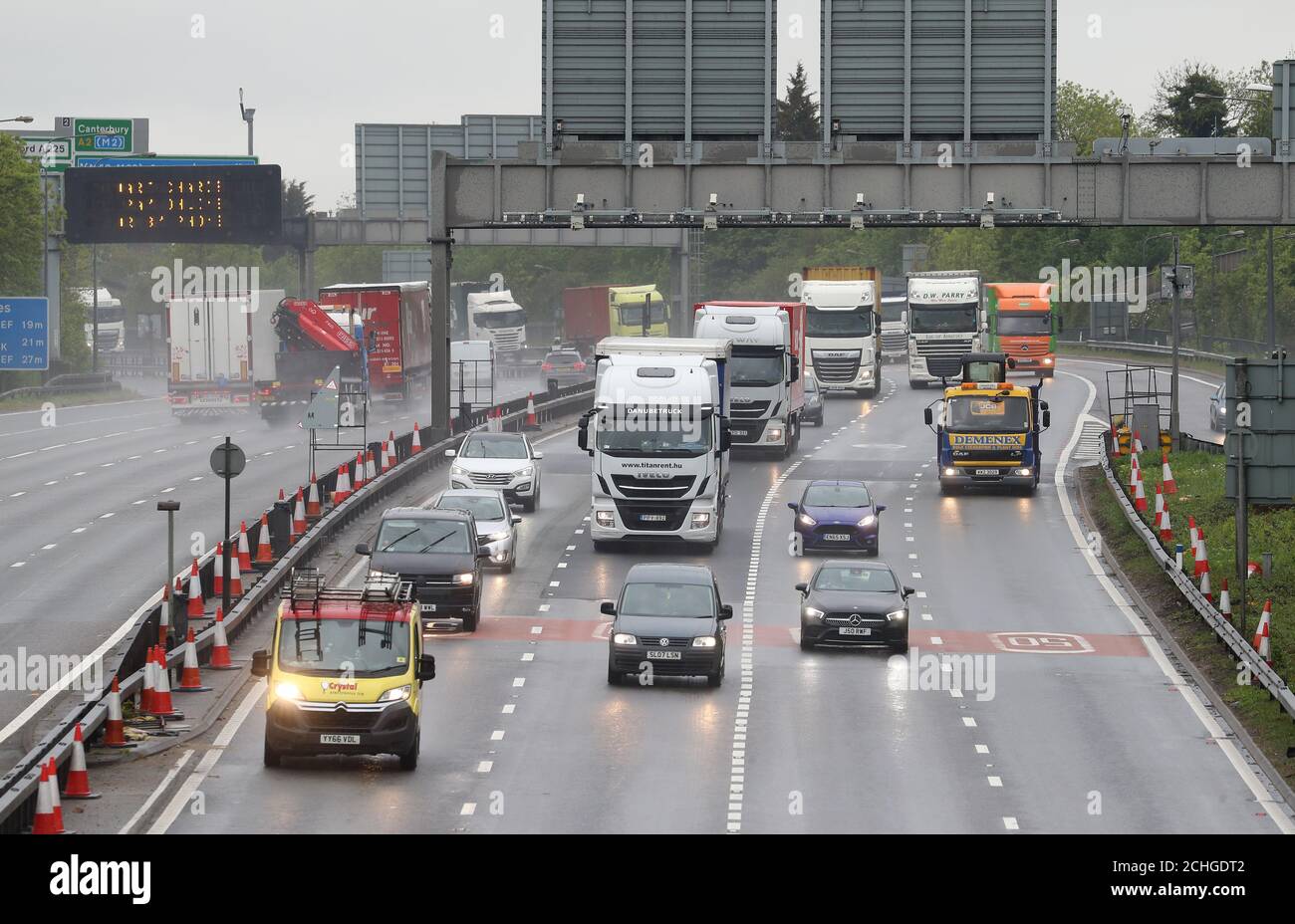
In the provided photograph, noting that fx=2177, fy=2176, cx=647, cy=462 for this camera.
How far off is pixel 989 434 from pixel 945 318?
29.2 meters

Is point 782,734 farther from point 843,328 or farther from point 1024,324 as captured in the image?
point 1024,324

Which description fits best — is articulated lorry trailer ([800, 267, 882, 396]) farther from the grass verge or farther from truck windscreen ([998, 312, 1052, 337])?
the grass verge

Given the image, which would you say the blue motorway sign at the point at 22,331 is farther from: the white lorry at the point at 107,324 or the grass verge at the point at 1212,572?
the white lorry at the point at 107,324

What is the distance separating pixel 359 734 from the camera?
24797 mm

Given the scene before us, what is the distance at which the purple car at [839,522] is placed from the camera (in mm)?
42781

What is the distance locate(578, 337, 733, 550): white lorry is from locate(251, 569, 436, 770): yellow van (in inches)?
658

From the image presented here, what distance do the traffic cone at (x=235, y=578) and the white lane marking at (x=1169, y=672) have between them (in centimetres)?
1497

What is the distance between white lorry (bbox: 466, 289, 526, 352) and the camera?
11462 cm

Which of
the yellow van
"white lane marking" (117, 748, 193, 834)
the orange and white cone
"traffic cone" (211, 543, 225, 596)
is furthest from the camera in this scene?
the orange and white cone

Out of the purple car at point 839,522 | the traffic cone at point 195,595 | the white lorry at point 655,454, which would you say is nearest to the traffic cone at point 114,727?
the traffic cone at point 195,595

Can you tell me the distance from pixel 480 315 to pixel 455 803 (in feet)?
301

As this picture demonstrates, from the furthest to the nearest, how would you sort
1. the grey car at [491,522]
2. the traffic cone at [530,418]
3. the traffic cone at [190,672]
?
the traffic cone at [530,418], the grey car at [491,522], the traffic cone at [190,672]

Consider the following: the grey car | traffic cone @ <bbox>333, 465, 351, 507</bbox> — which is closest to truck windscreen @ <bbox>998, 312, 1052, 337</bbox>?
traffic cone @ <bbox>333, 465, 351, 507</bbox>
